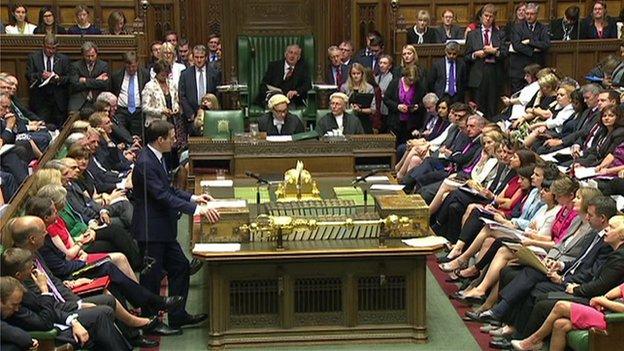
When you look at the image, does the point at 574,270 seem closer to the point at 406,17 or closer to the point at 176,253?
the point at 176,253

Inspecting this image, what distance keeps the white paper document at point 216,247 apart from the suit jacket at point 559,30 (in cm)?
737

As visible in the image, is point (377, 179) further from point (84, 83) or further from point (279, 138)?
point (84, 83)

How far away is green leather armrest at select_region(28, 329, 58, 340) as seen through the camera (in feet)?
19.5

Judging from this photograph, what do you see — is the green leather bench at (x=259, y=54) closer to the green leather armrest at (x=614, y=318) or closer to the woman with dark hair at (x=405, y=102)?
the woman with dark hair at (x=405, y=102)

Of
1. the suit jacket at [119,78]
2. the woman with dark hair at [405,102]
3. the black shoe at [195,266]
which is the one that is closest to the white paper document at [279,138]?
the black shoe at [195,266]

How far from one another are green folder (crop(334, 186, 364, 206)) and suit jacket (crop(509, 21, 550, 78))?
4446 millimetres

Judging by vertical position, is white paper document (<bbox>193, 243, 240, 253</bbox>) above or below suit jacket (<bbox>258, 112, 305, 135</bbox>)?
below

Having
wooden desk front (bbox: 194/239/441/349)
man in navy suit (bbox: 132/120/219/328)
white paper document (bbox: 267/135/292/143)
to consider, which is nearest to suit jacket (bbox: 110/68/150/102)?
white paper document (bbox: 267/135/292/143)

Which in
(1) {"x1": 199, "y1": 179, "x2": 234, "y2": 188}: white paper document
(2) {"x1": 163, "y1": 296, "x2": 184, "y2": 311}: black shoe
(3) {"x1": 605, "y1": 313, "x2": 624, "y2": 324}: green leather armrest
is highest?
(1) {"x1": 199, "y1": 179, "x2": 234, "y2": 188}: white paper document

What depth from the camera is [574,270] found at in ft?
23.5

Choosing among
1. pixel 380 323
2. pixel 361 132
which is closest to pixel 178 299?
pixel 380 323

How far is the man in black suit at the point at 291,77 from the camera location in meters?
12.7

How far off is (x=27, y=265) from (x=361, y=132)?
5.30m

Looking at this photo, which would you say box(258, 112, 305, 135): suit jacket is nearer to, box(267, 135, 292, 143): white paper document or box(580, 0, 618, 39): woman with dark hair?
box(267, 135, 292, 143): white paper document
